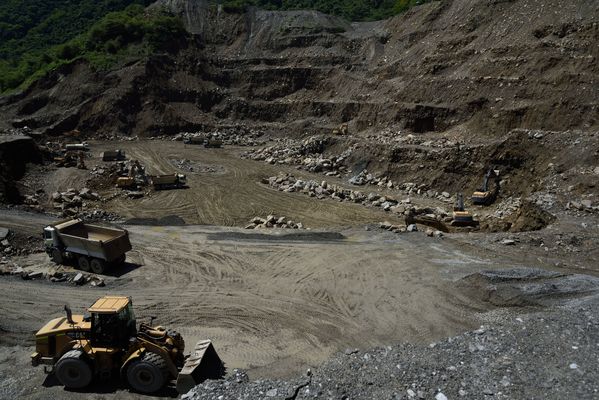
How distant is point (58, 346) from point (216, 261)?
676 cm

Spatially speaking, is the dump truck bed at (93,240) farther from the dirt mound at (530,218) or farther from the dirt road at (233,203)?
the dirt mound at (530,218)

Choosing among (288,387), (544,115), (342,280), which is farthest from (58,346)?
(544,115)

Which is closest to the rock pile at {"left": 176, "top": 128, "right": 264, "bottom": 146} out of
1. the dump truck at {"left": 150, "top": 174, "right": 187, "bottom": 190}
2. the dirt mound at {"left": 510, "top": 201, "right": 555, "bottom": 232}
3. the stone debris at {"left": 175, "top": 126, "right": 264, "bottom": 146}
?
the stone debris at {"left": 175, "top": 126, "right": 264, "bottom": 146}

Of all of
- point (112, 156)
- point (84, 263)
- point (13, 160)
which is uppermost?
point (13, 160)

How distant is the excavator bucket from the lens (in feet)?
27.3

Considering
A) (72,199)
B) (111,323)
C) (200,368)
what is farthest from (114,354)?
(72,199)

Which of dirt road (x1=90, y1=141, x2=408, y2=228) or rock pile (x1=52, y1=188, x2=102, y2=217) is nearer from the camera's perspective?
rock pile (x1=52, y1=188, x2=102, y2=217)

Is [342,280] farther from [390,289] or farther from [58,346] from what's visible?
[58,346]

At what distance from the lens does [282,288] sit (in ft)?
44.0

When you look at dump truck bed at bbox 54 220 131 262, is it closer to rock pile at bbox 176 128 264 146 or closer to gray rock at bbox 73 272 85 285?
gray rock at bbox 73 272 85 285

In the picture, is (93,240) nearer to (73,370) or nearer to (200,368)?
(73,370)

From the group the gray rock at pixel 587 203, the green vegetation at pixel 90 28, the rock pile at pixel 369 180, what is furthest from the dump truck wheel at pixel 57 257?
the green vegetation at pixel 90 28

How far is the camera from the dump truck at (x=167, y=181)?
83.4ft

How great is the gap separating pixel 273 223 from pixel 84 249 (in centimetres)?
798
